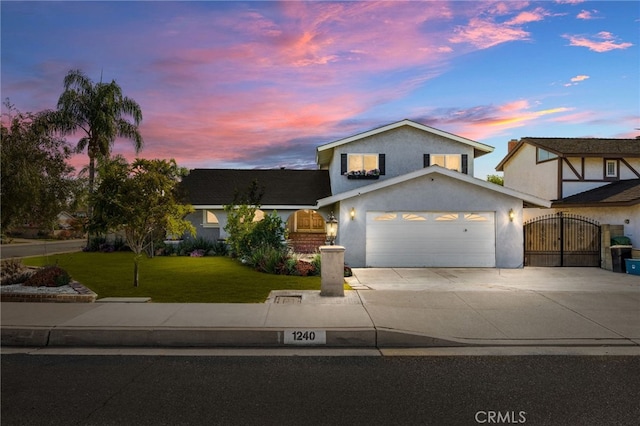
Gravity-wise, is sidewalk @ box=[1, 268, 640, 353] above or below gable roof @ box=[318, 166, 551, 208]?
below

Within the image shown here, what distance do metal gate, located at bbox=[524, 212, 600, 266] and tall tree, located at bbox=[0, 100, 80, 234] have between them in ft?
55.9

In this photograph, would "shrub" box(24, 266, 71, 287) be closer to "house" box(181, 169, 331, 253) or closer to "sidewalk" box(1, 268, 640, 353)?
"sidewalk" box(1, 268, 640, 353)

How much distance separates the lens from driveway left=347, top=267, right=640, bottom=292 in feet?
39.5

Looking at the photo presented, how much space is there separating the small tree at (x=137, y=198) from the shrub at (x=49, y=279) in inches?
62.4

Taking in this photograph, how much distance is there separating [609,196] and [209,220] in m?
21.3

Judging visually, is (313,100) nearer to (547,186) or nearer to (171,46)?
(171,46)

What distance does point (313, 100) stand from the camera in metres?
19.2

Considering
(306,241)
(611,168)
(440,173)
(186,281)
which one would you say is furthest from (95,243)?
(611,168)

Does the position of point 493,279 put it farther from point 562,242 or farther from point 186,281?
point 186,281

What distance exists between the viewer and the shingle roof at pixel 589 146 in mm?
22062

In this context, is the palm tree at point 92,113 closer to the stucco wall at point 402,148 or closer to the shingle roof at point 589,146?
the stucco wall at point 402,148

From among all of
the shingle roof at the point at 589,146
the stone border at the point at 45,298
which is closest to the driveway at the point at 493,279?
the stone border at the point at 45,298

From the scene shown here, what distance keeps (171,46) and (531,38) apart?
1227 cm

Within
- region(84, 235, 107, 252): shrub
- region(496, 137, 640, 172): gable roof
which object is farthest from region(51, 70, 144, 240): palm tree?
region(496, 137, 640, 172): gable roof
